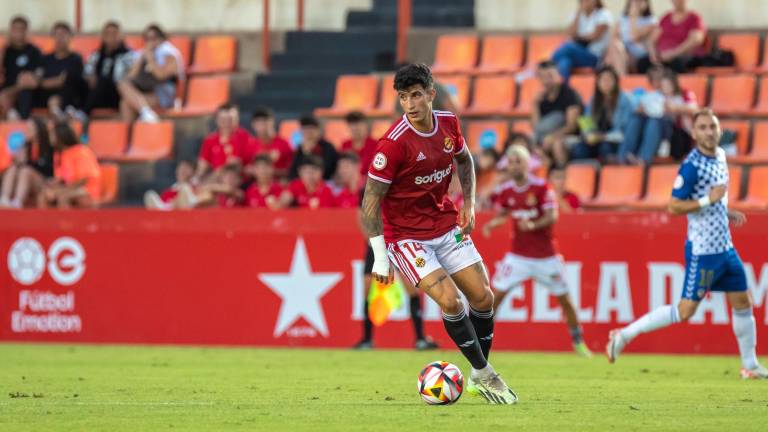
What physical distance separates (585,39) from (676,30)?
1.25m

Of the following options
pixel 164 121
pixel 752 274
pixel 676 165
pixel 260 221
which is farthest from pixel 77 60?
pixel 752 274

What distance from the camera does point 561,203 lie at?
17.6m

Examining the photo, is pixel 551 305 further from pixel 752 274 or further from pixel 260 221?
pixel 260 221

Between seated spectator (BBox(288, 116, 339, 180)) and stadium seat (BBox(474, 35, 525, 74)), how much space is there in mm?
3351

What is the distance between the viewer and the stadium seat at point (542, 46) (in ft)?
69.4

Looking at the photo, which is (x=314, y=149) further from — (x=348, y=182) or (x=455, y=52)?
(x=455, y=52)

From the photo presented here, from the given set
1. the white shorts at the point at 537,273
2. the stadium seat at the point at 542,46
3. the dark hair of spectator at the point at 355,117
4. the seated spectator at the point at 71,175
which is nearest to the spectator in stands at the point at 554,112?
the stadium seat at the point at 542,46

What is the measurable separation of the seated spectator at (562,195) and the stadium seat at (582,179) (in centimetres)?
80

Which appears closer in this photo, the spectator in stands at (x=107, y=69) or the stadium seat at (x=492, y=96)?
the stadium seat at (x=492, y=96)

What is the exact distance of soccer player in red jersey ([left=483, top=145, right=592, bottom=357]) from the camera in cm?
1614

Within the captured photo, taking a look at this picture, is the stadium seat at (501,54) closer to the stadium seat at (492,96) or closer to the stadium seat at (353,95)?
the stadium seat at (492,96)

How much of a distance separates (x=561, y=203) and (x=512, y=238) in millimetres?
1208

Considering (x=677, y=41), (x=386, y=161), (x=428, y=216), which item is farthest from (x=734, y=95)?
(x=386, y=161)

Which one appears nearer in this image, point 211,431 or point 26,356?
point 211,431
